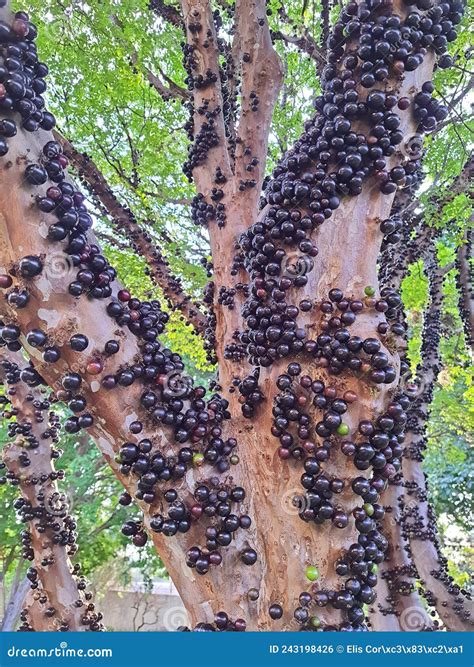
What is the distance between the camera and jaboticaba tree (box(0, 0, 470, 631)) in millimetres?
1642

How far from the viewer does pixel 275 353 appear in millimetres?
1938

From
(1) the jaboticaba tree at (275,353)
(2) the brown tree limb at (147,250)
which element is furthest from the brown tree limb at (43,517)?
(1) the jaboticaba tree at (275,353)

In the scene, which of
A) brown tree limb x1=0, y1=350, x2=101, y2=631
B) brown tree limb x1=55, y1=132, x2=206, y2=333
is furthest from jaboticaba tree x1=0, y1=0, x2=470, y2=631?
brown tree limb x1=55, y1=132, x2=206, y2=333

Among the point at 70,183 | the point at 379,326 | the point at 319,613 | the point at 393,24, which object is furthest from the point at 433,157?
the point at 319,613

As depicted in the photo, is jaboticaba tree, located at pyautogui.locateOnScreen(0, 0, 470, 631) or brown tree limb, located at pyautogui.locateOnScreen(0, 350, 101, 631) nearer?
jaboticaba tree, located at pyautogui.locateOnScreen(0, 0, 470, 631)

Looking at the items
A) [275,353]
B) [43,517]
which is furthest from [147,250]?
[275,353]

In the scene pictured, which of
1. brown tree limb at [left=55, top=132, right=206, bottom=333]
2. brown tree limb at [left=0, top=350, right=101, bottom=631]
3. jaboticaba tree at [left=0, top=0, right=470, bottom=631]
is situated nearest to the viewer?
jaboticaba tree at [left=0, top=0, right=470, bottom=631]

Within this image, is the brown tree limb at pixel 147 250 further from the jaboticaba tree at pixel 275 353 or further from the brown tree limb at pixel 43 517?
the jaboticaba tree at pixel 275 353

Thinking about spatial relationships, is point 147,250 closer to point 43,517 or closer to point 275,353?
point 43,517

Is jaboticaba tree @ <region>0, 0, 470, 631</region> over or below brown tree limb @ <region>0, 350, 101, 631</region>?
over

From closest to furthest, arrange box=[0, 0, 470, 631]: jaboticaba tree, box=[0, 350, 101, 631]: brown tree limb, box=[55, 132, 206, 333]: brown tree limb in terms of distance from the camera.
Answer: box=[0, 0, 470, 631]: jaboticaba tree < box=[0, 350, 101, 631]: brown tree limb < box=[55, 132, 206, 333]: brown tree limb

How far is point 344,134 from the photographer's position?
198 cm

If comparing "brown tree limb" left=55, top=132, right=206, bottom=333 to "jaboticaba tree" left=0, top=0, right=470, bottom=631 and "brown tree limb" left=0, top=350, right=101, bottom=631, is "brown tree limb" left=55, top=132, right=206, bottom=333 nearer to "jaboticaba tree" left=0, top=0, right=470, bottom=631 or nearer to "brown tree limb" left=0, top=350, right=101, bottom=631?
"brown tree limb" left=0, top=350, right=101, bottom=631

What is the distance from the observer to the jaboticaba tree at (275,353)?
1642 mm
